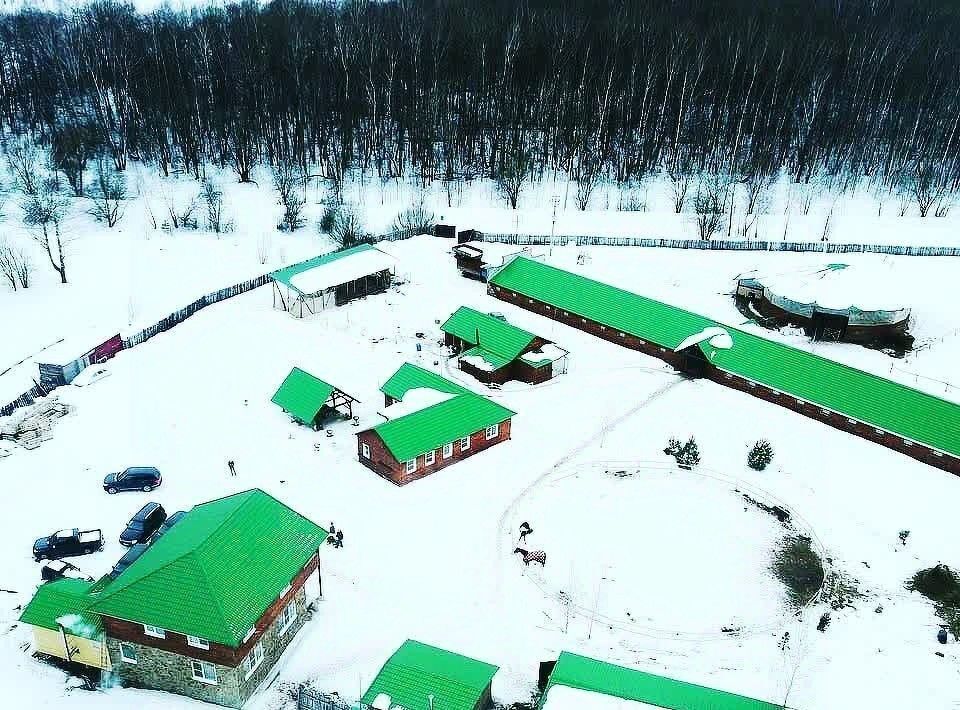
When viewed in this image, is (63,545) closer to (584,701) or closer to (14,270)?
(584,701)

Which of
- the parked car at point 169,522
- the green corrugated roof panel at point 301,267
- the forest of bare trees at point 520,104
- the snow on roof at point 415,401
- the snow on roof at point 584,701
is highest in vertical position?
the forest of bare trees at point 520,104

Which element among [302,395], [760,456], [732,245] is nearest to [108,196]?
[302,395]

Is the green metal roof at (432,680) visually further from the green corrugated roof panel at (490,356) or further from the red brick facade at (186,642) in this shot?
the green corrugated roof panel at (490,356)

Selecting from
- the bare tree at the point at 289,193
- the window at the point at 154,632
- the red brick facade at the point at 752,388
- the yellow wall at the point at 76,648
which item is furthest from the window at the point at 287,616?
the bare tree at the point at 289,193

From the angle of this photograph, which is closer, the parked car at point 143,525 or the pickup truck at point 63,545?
the pickup truck at point 63,545

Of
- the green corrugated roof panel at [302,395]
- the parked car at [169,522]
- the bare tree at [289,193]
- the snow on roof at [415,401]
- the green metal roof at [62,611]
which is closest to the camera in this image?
the green metal roof at [62,611]
